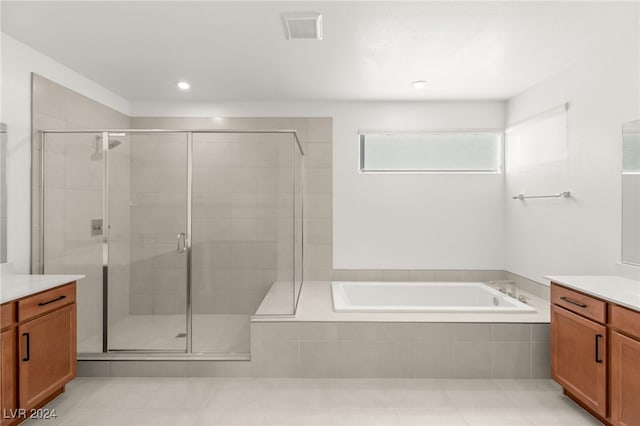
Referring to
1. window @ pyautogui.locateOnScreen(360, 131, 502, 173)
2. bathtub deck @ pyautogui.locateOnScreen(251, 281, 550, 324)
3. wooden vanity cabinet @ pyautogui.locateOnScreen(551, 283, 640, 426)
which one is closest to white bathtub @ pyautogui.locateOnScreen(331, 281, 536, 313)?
bathtub deck @ pyautogui.locateOnScreen(251, 281, 550, 324)

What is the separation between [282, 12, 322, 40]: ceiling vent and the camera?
2205 millimetres

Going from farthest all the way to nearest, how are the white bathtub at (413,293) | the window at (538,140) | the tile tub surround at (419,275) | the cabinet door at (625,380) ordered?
the tile tub surround at (419,275), the white bathtub at (413,293), the window at (538,140), the cabinet door at (625,380)

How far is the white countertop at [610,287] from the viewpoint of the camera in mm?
1944

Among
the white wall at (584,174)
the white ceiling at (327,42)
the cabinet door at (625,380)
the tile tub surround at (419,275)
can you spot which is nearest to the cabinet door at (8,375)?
the white ceiling at (327,42)

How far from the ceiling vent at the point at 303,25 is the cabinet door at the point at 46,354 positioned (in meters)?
2.28

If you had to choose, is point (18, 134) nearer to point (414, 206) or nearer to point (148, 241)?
point (148, 241)

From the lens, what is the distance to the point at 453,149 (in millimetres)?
4152

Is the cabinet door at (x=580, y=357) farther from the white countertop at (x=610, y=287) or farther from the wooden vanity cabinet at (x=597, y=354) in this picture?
the white countertop at (x=610, y=287)

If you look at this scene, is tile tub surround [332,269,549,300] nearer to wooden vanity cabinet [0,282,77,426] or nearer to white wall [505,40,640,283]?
white wall [505,40,640,283]

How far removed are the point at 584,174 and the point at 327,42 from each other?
2.19 m

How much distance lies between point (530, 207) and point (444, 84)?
1.43 metres

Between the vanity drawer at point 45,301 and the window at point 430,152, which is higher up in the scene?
the window at point 430,152

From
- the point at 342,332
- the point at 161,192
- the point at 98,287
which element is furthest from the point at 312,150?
the point at 98,287

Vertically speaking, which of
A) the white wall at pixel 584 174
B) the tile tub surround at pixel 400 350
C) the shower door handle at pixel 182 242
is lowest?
the tile tub surround at pixel 400 350
